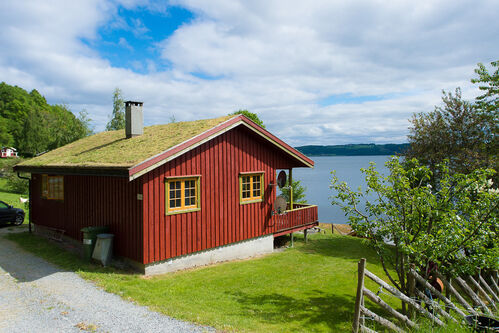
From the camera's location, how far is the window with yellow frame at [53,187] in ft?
→ 47.1

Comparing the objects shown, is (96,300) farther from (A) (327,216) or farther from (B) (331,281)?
(A) (327,216)

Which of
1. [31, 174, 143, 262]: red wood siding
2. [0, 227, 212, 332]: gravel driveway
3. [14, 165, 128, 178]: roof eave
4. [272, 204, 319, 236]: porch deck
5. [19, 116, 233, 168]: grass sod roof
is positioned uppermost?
[19, 116, 233, 168]: grass sod roof

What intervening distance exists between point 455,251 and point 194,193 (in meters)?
7.88

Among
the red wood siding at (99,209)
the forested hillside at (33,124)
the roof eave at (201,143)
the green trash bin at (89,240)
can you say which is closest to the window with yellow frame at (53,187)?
the red wood siding at (99,209)

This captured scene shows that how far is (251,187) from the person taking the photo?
14.2m

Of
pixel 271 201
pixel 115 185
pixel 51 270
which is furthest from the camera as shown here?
pixel 271 201

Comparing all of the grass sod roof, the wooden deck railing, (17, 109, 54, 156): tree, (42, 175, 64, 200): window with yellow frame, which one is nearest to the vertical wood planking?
the wooden deck railing

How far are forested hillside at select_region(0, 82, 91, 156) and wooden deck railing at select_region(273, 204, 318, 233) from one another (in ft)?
90.2

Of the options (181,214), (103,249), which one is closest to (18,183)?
(103,249)

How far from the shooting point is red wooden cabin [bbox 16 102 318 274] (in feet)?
34.5

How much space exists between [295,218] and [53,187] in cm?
1103

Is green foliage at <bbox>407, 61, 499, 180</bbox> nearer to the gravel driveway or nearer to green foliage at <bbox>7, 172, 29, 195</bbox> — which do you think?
the gravel driveway

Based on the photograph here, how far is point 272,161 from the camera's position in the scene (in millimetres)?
15141

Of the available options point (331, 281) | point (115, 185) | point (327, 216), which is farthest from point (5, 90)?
point (331, 281)
